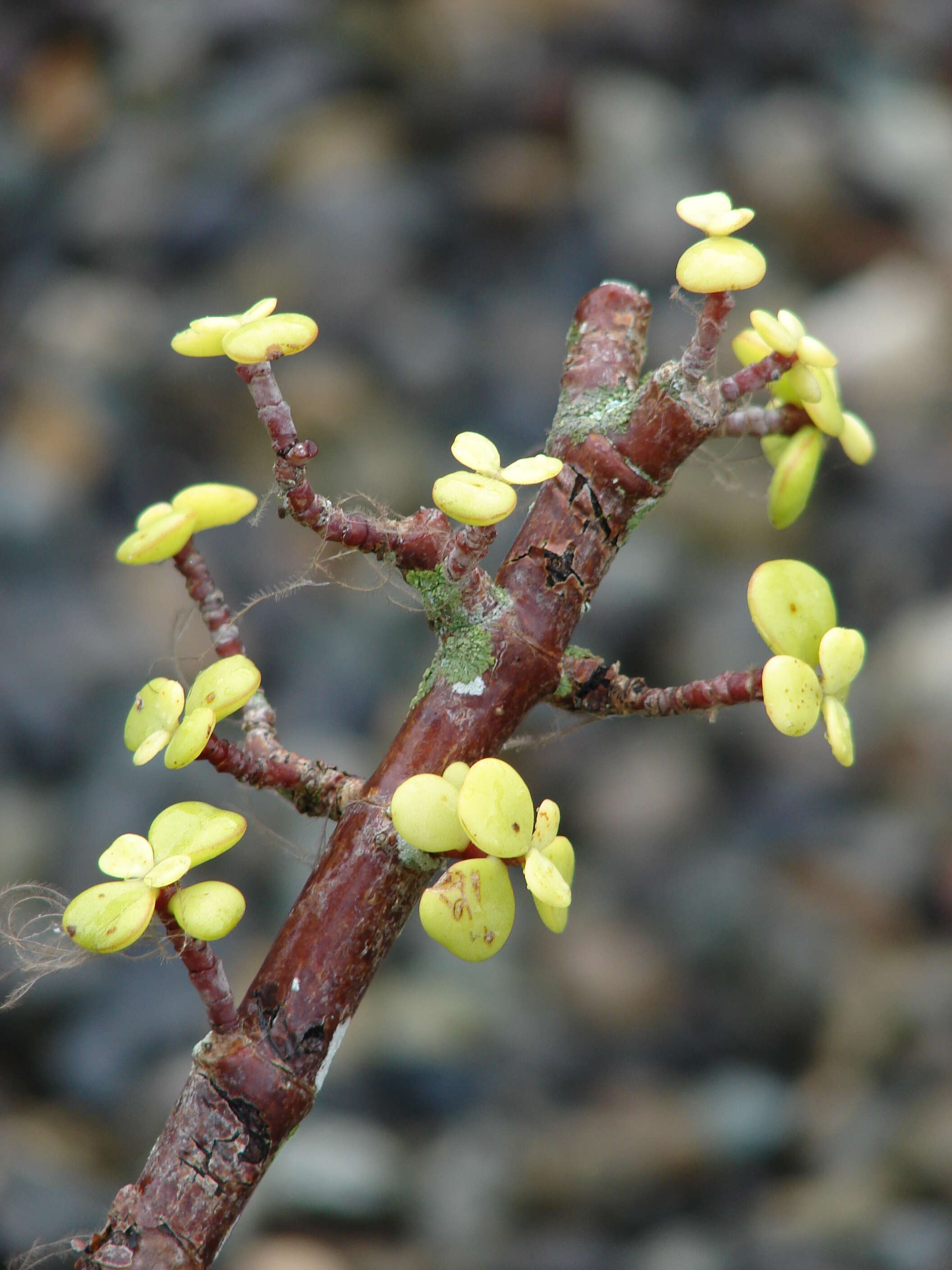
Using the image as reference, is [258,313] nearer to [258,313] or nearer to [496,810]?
[258,313]

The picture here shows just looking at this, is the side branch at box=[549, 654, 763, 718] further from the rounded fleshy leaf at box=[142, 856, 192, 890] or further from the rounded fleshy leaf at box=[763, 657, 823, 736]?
the rounded fleshy leaf at box=[142, 856, 192, 890]

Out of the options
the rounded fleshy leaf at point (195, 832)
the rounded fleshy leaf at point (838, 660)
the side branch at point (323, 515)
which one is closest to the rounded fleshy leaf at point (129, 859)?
the rounded fleshy leaf at point (195, 832)

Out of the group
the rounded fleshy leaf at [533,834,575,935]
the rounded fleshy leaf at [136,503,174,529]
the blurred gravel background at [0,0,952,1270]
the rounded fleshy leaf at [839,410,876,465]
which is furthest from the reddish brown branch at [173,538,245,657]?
the blurred gravel background at [0,0,952,1270]

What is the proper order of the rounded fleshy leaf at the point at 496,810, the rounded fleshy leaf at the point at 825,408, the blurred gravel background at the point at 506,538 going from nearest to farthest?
the rounded fleshy leaf at the point at 496,810 → the rounded fleshy leaf at the point at 825,408 → the blurred gravel background at the point at 506,538

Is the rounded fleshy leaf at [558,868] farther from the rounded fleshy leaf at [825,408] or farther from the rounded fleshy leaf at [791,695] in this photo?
the rounded fleshy leaf at [825,408]

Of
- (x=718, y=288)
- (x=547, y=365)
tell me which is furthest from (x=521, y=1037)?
(x=718, y=288)

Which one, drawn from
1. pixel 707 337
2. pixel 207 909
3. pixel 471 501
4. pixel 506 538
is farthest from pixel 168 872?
pixel 506 538
